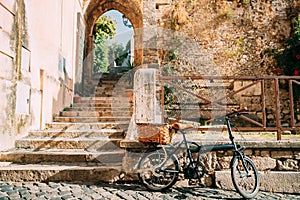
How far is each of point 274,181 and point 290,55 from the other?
5.35 m

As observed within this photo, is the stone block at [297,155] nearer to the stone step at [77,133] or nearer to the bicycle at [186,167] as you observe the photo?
the bicycle at [186,167]

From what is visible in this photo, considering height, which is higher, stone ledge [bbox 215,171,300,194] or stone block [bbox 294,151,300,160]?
stone block [bbox 294,151,300,160]

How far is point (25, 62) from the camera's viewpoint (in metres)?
3.99

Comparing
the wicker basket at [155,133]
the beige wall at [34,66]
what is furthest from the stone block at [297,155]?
the beige wall at [34,66]

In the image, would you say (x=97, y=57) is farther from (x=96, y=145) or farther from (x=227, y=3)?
(x=96, y=145)

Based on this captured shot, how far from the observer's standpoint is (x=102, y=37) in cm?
1504

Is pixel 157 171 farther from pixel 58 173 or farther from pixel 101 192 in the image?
pixel 58 173

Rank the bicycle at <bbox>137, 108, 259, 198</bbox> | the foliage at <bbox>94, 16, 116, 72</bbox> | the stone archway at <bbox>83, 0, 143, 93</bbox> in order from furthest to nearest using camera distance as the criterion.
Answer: the foliage at <bbox>94, 16, 116, 72</bbox> < the stone archway at <bbox>83, 0, 143, 93</bbox> < the bicycle at <bbox>137, 108, 259, 198</bbox>

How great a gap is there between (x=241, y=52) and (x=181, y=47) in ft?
6.24

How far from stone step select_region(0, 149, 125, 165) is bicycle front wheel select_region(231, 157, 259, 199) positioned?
153 centimetres

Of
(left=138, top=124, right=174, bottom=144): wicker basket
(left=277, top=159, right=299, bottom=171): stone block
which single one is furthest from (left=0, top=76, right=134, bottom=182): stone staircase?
(left=277, top=159, right=299, bottom=171): stone block

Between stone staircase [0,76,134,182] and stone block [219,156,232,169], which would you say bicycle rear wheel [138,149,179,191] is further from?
stone block [219,156,232,169]

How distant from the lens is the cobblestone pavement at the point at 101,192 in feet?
8.36

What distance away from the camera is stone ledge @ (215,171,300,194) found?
3129mm
